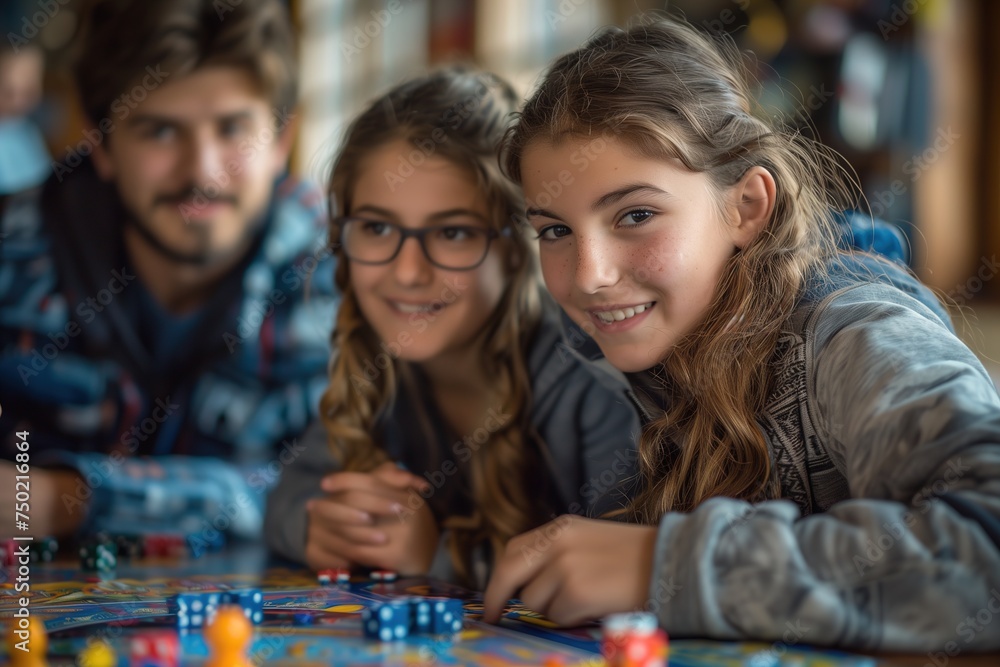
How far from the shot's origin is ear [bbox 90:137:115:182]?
2.03m

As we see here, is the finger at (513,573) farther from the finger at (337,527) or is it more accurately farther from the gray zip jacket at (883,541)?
the finger at (337,527)

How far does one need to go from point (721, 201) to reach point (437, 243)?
0.42 meters

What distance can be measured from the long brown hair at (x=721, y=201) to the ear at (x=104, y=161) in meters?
1.25

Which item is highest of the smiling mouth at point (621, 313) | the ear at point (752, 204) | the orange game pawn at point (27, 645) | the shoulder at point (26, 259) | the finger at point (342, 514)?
the shoulder at point (26, 259)

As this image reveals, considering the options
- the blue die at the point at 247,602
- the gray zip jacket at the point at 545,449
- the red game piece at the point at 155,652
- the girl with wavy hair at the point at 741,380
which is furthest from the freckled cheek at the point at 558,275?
the red game piece at the point at 155,652

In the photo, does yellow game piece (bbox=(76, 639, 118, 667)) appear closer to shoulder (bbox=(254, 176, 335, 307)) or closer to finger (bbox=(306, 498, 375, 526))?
finger (bbox=(306, 498, 375, 526))

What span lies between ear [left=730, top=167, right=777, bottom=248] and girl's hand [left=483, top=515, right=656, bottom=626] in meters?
0.40

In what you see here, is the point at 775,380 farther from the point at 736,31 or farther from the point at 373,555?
the point at 736,31

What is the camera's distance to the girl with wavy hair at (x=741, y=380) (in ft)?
2.35

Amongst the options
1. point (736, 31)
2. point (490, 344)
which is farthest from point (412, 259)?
point (736, 31)

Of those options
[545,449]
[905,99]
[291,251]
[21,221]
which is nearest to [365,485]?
[545,449]

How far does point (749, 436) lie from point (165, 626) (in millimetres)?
598

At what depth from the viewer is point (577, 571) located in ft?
2.65

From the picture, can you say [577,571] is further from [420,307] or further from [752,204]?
[420,307]
